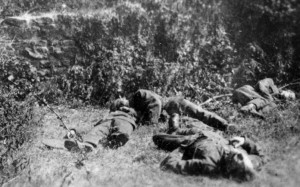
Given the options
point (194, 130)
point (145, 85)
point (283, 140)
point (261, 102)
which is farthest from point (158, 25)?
point (283, 140)

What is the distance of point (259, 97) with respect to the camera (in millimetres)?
7051

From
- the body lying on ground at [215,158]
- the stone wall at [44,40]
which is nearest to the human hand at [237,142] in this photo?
the body lying on ground at [215,158]

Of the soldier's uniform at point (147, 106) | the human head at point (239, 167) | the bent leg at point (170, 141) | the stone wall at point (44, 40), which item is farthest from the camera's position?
the stone wall at point (44, 40)

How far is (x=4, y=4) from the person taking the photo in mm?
9273

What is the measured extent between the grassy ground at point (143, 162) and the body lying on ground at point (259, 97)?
0.26 metres

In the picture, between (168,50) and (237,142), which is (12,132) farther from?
(168,50)

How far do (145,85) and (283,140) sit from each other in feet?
14.5

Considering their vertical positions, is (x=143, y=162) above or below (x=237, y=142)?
below

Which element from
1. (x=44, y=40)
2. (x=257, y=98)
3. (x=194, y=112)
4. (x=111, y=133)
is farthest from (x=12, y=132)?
(x=257, y=98)

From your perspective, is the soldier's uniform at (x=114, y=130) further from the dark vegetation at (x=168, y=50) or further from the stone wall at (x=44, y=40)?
the stone wall at (x=44, y=40)

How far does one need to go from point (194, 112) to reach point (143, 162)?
5.94 ft

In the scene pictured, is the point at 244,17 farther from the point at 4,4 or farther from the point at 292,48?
the point at 4,4

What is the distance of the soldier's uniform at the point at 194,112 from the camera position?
6.24 m

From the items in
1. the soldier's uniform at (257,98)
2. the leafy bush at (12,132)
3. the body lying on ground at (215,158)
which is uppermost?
the body lying on ground at (215,158)
